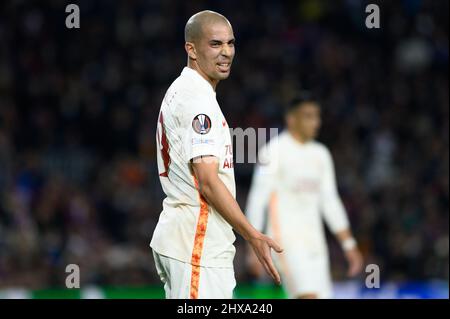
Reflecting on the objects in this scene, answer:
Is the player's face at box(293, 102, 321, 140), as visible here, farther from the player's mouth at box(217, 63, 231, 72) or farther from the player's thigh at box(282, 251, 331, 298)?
the player's mouth at box(217, 63, 231, 72)

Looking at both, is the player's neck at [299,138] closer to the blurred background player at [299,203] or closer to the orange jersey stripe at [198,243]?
the blurred background player at [299,203]

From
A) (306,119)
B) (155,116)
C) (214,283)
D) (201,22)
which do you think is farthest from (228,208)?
(155,116)

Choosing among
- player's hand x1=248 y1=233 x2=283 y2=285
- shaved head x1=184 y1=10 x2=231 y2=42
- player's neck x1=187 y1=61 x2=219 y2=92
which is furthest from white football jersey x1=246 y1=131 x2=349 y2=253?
player's hand x1=248 y1=233 x2=283 y2=285

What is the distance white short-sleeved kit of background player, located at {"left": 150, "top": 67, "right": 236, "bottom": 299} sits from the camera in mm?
5316

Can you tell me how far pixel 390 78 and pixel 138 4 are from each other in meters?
4.19

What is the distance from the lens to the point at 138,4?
1623 cm

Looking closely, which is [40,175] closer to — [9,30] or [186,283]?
[9,30]

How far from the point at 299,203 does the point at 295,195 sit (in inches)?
3.3

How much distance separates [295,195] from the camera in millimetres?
8953

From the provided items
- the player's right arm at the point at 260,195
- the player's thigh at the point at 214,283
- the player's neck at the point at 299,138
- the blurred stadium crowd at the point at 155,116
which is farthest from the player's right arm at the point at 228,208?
the blurred stadium crowd at the point at 155,116

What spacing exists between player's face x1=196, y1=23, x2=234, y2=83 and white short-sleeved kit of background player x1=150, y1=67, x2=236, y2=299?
8 cm

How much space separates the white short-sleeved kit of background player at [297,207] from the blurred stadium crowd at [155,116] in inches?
139

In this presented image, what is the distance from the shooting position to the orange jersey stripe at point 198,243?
5.33m
